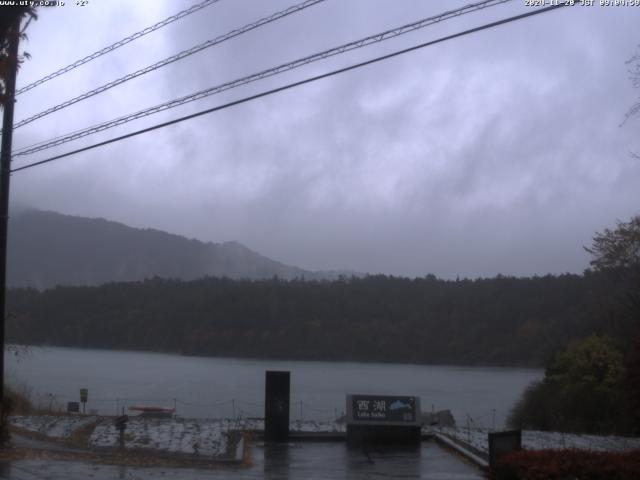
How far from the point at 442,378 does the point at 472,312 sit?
12399mm

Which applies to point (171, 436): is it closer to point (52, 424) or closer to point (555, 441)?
point (52, 424)

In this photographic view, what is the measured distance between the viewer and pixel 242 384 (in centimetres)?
6172

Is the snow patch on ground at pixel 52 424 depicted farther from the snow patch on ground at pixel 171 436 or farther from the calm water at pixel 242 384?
the calm water at pixel 242 384

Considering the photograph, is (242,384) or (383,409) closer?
(383,409)

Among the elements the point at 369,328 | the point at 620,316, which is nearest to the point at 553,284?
the point at 369,328

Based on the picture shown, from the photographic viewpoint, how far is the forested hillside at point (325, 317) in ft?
247

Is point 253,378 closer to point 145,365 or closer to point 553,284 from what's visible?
point 145,365

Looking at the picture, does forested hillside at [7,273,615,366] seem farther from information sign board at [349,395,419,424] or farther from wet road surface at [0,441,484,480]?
wet road surface at [0,441,484,480]

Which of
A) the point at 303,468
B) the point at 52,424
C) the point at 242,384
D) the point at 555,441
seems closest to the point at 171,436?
the point at 52,424

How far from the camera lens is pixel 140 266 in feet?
637

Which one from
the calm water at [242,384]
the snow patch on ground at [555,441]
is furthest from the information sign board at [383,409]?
the calm water at [242,384]

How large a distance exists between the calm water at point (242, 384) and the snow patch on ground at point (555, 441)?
15.8 m

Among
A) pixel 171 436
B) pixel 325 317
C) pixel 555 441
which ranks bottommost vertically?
pixel 171 436

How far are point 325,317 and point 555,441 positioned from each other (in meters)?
66.4
